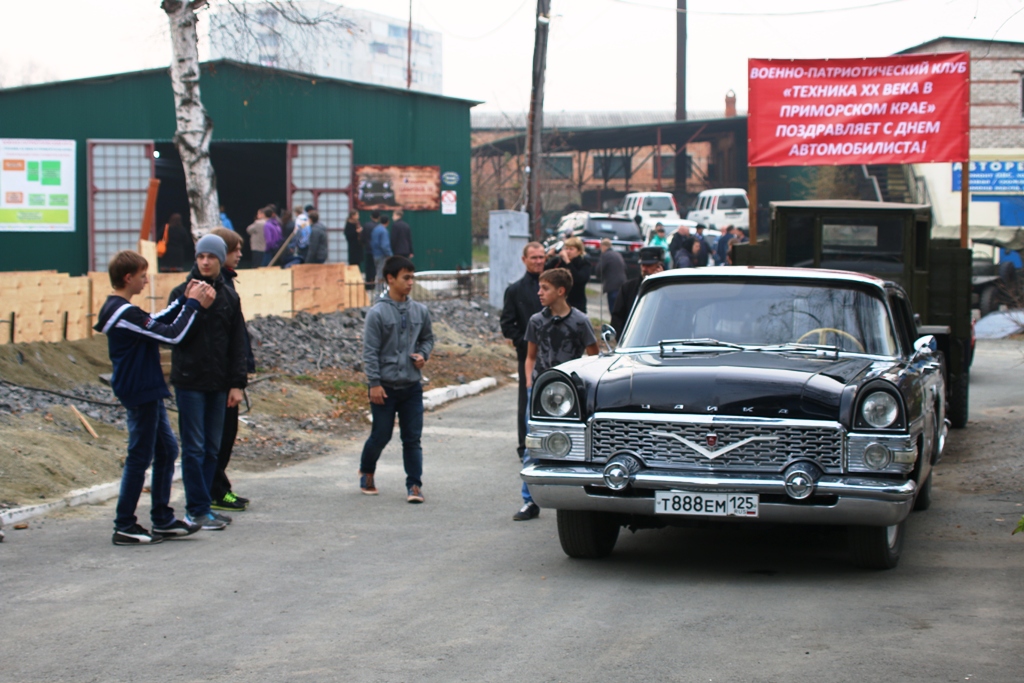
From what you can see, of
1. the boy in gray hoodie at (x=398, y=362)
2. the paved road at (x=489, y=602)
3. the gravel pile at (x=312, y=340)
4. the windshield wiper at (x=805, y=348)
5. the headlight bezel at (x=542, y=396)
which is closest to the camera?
the paved road at (x=489, y=602)

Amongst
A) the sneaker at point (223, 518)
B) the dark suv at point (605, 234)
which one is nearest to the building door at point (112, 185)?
the dark suv at point (605, 234)

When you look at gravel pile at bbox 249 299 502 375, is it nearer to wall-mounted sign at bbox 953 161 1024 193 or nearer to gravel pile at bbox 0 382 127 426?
gravel pile at bbox 0 382 127 426

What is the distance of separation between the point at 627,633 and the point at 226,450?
4.14 metres

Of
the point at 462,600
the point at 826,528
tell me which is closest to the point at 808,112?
the point at 826,528

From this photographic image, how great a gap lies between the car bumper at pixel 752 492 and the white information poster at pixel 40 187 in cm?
2425

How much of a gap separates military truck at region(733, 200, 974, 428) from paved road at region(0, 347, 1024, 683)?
3780mm

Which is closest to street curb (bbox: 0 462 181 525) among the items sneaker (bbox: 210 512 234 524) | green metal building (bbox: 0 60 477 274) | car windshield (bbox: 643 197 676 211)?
sneaker (bbox: 210 512 234 524)

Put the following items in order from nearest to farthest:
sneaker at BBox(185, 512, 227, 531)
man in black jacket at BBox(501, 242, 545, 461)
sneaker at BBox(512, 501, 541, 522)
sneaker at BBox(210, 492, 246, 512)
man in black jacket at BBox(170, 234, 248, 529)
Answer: man in black jacket at BBox(170, 234, 248, 529), sneaker at BBox(185, 512, 227, 531), sneaker at BBox(512, 501, 541, 522), sneaker at BBox(210, 492, 246, 512), man in black jacket at BBox(501, 242, 545, 461)

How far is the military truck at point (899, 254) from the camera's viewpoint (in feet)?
38.6

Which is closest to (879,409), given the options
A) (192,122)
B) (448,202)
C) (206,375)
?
(206,375)

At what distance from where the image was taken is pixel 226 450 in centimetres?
824

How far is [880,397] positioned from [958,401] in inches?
266

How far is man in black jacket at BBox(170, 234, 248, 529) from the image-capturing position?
7.34 metres

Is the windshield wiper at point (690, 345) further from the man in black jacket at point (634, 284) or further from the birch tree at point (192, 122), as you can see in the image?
the birch tree at point (192, 122)
